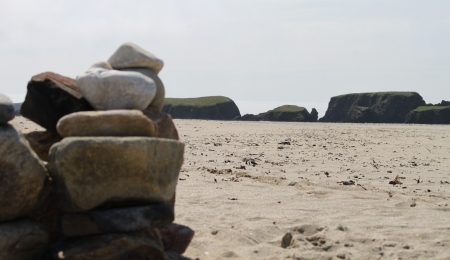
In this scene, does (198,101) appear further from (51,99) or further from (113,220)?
(113,220)

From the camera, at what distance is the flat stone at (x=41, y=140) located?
5.19 metres

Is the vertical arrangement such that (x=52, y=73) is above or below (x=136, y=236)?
above

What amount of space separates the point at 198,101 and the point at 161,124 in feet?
142

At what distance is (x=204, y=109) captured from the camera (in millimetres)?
44250

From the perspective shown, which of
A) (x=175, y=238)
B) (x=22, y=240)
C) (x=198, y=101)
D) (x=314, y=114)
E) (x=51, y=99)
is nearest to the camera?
(x=22, y=240)

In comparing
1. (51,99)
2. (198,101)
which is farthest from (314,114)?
(51,99)

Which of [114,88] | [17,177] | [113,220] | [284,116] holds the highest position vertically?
[114,88]

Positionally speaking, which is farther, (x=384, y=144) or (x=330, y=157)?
(x=384, y=144)

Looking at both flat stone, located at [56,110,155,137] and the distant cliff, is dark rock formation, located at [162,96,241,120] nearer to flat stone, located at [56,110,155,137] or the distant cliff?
the distant cliff

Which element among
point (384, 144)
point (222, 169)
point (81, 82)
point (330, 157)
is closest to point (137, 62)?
point (81, 82)

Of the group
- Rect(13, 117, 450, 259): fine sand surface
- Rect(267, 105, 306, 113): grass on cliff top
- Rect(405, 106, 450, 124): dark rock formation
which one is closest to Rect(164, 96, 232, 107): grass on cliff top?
Rect(267, 105, 306, 113): grass on cliff top

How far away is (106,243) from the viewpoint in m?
4.29

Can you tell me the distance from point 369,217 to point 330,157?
5.95m

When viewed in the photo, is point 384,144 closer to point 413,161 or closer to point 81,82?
point 413,161
